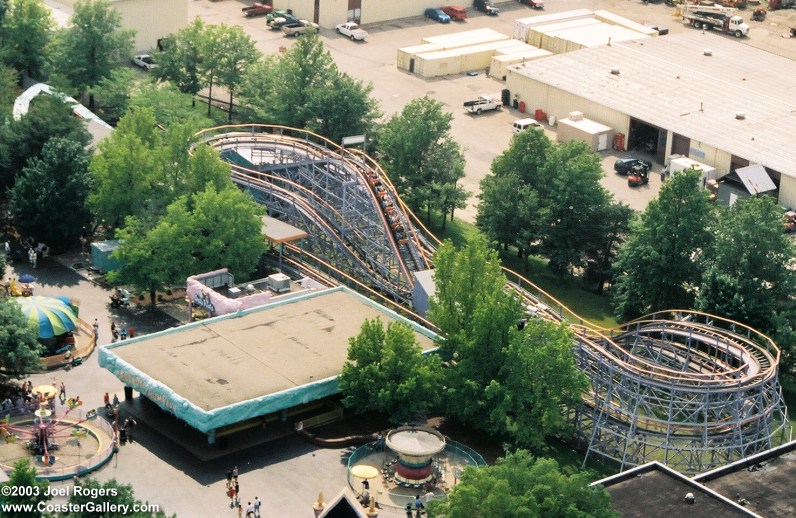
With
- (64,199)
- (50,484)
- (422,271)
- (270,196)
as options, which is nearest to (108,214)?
(64,199)

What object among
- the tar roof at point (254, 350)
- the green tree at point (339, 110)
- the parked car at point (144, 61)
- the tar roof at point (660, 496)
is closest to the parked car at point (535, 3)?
the parked car at point (144, 61)

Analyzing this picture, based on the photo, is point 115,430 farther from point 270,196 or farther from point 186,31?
point 186,31

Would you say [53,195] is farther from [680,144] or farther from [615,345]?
[680,144]

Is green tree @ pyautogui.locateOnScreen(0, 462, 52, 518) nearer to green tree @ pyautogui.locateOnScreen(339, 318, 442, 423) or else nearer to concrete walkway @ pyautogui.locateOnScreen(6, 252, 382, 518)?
concrete walkway @ pyautogui.locateOnScreen(6, 252, 382, 518)

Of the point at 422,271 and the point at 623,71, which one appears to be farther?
the point at 623,71

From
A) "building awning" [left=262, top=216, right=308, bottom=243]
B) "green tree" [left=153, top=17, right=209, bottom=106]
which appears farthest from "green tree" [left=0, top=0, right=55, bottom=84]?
"building awning" [left=262, top=216, right=308, bottom=243]
